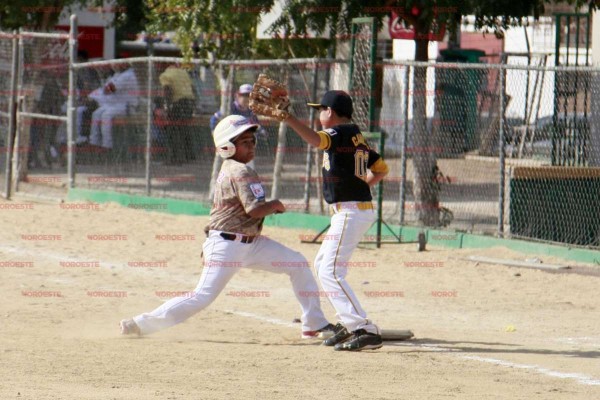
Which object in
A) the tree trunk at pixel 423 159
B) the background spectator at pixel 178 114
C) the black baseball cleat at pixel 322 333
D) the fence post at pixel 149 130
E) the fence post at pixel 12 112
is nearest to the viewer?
the black baseball cleat at pixel 322 333

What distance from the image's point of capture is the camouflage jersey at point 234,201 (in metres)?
8.62

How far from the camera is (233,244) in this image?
8.68 m

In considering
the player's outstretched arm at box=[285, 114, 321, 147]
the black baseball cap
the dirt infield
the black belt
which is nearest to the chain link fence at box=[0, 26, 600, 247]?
the dirt infield

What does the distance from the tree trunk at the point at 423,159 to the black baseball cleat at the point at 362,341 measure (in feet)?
24.3

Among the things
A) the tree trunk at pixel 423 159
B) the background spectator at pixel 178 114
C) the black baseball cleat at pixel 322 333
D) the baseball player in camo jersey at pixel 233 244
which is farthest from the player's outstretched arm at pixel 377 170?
the background spectator at pixel 178 114

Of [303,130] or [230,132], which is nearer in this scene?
[303,130]

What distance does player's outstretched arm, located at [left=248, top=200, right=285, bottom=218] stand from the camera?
8.38 m

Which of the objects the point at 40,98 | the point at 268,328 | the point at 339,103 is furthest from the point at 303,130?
the point at 40,98

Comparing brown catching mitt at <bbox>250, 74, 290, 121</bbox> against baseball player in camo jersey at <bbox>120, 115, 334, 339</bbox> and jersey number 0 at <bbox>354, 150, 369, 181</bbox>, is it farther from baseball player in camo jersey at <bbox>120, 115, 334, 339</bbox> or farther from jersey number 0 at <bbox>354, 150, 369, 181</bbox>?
jersey number 0 at <bbox>354, 150, 369, 181</bbox>

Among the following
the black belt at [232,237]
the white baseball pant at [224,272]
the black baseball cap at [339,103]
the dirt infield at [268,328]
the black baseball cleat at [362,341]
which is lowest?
the dirt infield at [268,328]

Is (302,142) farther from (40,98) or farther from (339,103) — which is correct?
(339,103)

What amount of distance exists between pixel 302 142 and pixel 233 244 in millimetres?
10035

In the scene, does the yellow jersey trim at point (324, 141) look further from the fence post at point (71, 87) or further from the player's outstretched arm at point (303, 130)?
the fence post at point (71, 87)

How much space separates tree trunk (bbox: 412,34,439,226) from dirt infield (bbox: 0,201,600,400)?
129 centimetres
